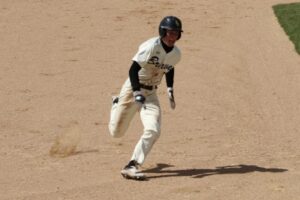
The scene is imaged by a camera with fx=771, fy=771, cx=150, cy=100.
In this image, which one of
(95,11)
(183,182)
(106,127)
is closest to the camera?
(183,182)

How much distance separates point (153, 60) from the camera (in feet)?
30.8

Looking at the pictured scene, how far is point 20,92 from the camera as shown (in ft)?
46.8

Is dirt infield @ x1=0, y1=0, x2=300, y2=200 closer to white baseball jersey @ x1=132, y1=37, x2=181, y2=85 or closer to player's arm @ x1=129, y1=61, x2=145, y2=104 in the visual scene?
player's arm @ x1=129, y1=61, x2=145, y2=104

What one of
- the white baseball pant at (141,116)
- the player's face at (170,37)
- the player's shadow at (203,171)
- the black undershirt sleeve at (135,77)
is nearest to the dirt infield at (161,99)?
the player's shadow at (203,171)

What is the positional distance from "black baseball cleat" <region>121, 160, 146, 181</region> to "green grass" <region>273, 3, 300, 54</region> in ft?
32.4

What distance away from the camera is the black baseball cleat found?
920cm

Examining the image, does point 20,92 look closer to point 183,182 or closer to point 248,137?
point 248,137

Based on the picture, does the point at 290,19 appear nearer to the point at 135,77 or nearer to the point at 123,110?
the point at 123,110

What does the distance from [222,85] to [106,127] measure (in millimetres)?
3759

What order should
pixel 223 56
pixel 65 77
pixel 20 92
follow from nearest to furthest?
pixel 20 92 < pixel 65 77 < pixel 223 56

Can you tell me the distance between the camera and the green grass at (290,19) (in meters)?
19.5

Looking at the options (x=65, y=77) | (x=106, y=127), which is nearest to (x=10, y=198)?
(x=106, y=127)

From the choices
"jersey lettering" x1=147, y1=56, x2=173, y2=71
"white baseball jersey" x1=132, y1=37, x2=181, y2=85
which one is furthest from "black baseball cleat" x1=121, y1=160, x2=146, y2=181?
"jersey lettering" x1=147, y1=56, x2=173, y2=71

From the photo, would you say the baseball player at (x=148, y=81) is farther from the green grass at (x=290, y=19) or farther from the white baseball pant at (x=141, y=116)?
the green grass at (x=290, y=19)
